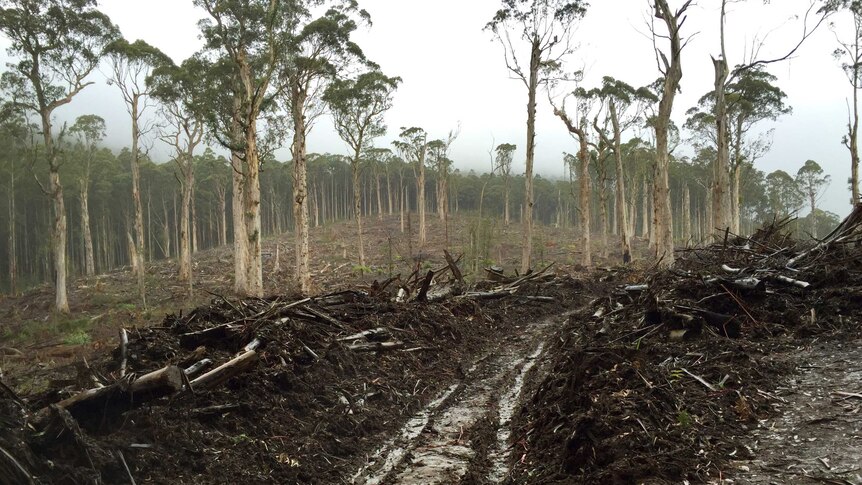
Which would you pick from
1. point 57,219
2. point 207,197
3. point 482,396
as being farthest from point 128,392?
point 207,197

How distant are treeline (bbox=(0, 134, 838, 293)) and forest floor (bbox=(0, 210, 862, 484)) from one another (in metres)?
22.4

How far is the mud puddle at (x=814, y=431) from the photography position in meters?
2.77

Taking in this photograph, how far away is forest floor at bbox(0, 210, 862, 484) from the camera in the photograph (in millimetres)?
3273

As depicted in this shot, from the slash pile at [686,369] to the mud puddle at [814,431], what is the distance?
114 mm

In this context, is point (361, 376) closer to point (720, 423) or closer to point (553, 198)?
point (720, 423)

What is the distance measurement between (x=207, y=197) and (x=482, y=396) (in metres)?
58.0

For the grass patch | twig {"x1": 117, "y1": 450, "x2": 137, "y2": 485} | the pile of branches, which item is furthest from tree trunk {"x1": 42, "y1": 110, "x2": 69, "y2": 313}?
twig {"x1": 117, "y1": 450, "x2": 137, "y2": 485}

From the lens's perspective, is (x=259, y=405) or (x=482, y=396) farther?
(x=482, y=396)

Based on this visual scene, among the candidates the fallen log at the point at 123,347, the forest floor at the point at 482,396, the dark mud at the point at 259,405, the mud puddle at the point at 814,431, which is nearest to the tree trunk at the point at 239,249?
the forest floor at the point at 482,396

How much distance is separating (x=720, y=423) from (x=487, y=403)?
306cm

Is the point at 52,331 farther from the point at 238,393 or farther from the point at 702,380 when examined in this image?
the point at 702,380

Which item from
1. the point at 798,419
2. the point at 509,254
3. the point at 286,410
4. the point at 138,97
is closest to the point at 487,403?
the point at 286,410

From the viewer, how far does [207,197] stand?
56500mm

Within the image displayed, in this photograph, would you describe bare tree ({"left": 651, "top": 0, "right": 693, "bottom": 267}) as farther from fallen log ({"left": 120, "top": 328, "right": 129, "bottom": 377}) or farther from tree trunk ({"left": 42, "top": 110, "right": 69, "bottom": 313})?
tree trunk ({"left": 42, "top": 110, "right": 69, "bottom": 313})
